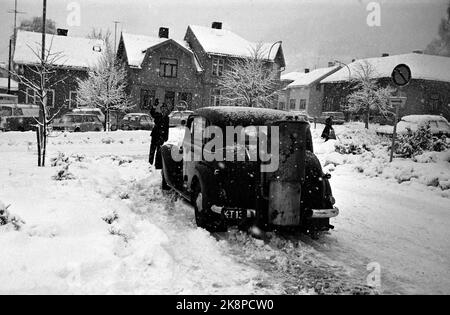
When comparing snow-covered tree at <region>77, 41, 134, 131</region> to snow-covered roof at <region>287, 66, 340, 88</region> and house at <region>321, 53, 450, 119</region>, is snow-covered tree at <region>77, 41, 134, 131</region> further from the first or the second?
snow-covered roof at <region>287, 66, 340, 88</region>

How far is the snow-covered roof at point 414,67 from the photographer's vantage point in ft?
124

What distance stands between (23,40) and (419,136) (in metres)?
40.2

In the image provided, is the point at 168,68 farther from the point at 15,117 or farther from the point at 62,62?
the point at 15,117

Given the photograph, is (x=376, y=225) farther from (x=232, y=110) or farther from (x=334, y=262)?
(x=232, y=110)

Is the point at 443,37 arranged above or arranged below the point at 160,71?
below

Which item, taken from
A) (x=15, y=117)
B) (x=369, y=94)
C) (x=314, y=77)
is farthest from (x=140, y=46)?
(x=314, y=77)

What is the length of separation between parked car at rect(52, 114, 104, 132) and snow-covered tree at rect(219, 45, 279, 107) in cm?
1597

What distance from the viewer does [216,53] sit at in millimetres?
41594

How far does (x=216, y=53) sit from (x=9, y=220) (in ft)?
127

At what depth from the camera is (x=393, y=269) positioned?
478cm

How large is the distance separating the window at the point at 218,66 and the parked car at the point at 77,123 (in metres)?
20.1

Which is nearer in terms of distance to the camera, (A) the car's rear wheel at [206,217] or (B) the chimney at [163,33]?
(A) the car's rear wheel at [206,217]

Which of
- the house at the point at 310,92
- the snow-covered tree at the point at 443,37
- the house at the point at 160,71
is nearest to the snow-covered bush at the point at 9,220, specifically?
the snow-covered tree at the point at 443,37

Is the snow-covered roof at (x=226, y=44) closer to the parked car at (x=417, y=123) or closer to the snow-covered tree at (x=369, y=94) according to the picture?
the snow-covered tree at (x=369, y=94)
